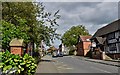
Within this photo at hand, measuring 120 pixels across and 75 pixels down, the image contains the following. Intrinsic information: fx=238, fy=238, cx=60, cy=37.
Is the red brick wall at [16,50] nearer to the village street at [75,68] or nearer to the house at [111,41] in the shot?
the village street at [75,68]

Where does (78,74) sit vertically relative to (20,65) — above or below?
below

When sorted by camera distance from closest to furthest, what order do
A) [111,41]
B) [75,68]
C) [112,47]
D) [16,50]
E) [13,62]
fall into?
[13,62], [16,50], [75,68], [112,47], [111,41]

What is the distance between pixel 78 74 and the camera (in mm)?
18859

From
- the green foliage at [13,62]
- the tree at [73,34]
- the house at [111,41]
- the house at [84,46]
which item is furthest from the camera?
the tree at [73,34]

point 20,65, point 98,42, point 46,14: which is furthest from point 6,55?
point 98,42

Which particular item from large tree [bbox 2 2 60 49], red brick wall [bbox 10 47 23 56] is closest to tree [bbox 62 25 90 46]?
large tree [bbox 2 2 60 49]

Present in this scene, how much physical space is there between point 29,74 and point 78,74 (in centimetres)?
950

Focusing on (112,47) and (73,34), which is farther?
(73,34)

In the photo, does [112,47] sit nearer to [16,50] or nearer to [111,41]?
[111,41]

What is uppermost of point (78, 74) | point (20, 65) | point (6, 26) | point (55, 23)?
point (55, 23)

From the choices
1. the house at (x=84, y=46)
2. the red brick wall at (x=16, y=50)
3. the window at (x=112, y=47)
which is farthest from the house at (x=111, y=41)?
the red brick wall at (x=16, y=50)

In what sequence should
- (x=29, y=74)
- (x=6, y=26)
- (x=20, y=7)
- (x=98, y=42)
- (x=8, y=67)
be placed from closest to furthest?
1. (x=8, y=67)
2. (x=29, y=74)
3. (x=6, y=26)
4. (x=20, y=7)
5. (x=98, y=42)

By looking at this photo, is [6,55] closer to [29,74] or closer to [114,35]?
[29,74]

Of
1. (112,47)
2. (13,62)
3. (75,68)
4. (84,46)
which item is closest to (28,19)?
(75,68)
